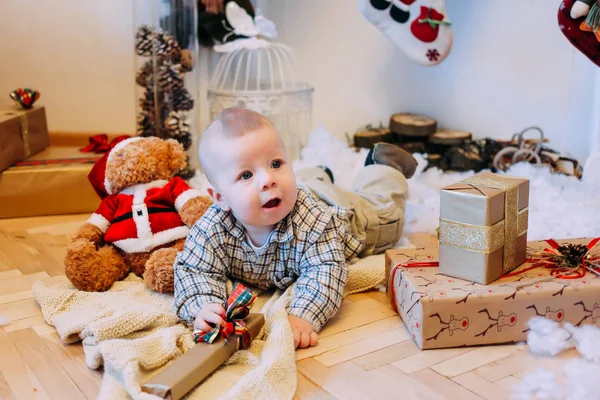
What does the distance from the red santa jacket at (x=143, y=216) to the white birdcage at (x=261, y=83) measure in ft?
2.87

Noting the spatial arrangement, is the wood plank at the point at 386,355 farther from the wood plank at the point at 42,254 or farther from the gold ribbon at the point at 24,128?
the gold ribbon at the point at 24,128

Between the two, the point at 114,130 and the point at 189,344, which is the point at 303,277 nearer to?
the point at 189,344

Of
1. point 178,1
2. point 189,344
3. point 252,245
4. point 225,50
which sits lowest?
point 189,344

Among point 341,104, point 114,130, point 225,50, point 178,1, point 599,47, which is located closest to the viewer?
point 599,47

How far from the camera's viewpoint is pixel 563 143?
2230 mm

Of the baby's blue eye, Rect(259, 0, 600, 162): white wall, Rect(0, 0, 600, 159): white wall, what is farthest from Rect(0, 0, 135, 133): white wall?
the baby's blue eye

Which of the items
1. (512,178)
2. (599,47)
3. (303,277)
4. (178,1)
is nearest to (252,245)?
(303,277)

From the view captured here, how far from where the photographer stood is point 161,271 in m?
1.30

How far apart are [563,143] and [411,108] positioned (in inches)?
23.3

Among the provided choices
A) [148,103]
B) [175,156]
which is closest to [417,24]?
[148,103]

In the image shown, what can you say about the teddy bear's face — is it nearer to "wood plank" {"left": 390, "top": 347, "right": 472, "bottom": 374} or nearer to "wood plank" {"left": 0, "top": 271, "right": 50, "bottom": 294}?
"wood plank" {"left": 0, "top": 271, "right": 50, "bottom": 294}

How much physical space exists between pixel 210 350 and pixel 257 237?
0.27m

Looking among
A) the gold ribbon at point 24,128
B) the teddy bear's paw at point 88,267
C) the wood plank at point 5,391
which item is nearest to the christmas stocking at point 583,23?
the teddy bear's paw at point 88,267

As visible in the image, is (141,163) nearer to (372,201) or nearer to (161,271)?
(161,271)
